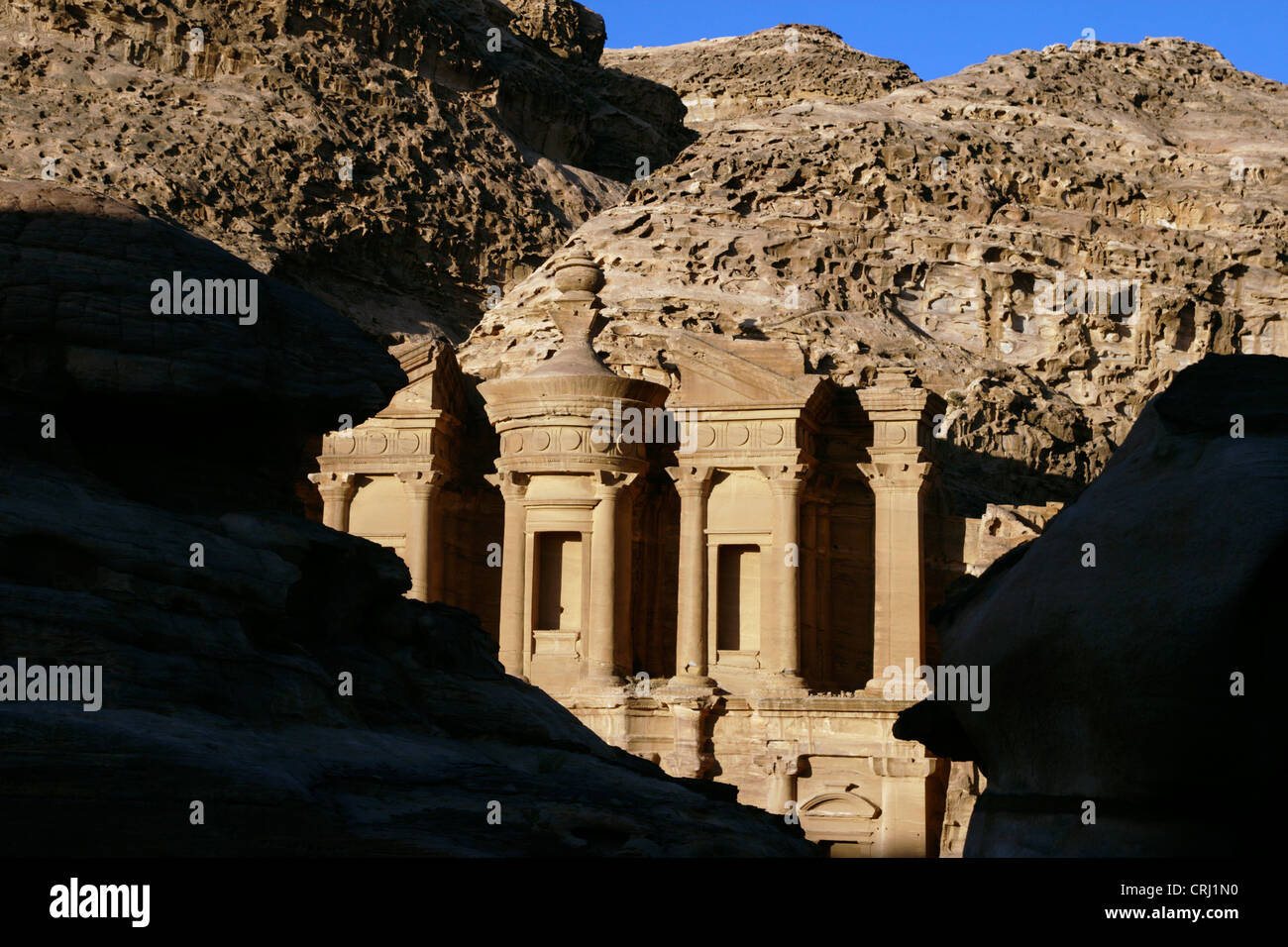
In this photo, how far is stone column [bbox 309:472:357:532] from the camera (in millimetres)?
34844

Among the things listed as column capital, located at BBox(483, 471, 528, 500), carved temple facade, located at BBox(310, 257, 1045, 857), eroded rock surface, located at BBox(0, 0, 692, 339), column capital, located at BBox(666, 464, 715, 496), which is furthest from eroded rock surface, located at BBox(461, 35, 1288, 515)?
eroded rock surface, located at BBox(0, 0, 692, 339)

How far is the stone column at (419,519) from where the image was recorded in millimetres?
33969

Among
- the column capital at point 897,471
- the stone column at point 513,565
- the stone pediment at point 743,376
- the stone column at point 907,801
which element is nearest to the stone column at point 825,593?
the column capital at point 897,471

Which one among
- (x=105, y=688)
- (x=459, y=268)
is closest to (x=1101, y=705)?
(x=105, y=688)

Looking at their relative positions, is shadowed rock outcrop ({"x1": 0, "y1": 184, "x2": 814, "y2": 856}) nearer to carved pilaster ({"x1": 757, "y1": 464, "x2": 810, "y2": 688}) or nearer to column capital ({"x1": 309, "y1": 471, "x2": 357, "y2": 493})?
carved pilaster ({"x1": 757, "y1": 464, "x2": 810, "y2": 688})

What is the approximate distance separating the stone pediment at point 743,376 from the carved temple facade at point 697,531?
0.13 ft

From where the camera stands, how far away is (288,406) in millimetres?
13953

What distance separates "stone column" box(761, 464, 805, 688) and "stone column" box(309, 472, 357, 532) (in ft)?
28.4

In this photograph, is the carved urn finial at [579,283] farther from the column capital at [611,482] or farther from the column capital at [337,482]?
the column capital at [337,482]

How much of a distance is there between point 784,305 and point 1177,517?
3832 cm

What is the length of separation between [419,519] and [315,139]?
128 ft

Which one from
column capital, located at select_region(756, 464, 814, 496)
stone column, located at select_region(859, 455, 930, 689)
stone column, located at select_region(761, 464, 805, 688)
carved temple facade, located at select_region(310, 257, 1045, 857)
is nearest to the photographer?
carved temple facade, located at select_region(310, 257, 1045, 857)

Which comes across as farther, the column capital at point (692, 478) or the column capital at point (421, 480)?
the column capital at point (421, 480)

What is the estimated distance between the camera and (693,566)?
32281mm
